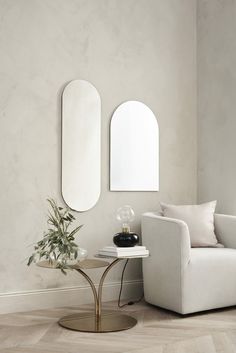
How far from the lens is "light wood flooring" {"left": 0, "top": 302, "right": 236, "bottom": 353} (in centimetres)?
306

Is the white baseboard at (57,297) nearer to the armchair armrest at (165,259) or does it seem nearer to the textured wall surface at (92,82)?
the textured wall surface at (92,82)

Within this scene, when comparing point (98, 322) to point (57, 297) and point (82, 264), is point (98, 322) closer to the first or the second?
point (82, 264)

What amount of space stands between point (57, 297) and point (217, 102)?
2223mm

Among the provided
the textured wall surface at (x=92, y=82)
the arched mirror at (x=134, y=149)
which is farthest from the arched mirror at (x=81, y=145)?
the arched mirror at (x=134, y=149)

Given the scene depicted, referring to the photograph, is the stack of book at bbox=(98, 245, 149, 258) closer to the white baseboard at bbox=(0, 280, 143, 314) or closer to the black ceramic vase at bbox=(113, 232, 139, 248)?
the black ceramic vase at bbox=(113, 232, 139, 248)

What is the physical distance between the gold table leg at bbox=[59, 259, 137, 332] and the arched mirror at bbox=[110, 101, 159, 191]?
1.05 m

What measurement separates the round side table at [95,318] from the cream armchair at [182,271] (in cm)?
38

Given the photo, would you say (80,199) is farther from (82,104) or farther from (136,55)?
(136,55)

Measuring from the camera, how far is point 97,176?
437 centimetres

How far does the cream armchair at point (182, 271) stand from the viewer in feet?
12.5

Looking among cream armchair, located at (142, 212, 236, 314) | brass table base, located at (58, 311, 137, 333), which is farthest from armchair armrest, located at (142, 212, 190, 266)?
brass table base, located at (58, 311, 137, 333)

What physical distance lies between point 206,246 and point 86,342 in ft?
4.84

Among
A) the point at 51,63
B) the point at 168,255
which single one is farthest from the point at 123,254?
the point at 51,63

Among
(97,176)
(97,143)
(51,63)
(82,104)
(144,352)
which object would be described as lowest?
(144,352)
